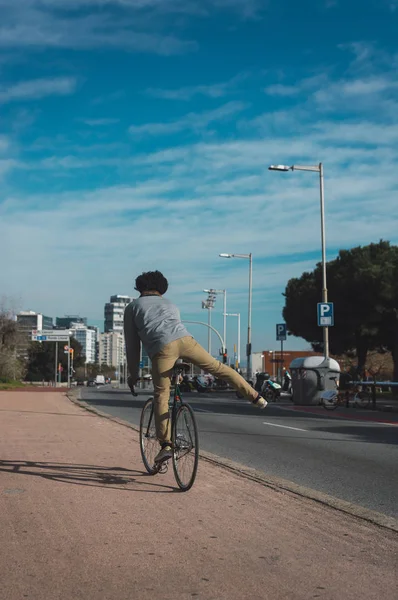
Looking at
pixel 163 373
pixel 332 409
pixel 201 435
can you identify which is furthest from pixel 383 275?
pixel 163 373

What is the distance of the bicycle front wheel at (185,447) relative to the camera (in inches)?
241

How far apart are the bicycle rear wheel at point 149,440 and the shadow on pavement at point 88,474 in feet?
0.33

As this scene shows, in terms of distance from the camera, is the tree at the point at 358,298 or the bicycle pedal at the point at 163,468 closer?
the bicycle pedal at the point at 163,468

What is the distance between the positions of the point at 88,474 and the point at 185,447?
1.21m

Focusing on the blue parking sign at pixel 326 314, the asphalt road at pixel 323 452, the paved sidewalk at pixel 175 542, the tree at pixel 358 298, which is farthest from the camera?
the tree at pixel 358 298

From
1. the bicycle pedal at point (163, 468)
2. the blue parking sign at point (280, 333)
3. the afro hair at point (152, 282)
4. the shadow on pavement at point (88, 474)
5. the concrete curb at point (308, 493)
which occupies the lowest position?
the concrete curb at point (308, 493)

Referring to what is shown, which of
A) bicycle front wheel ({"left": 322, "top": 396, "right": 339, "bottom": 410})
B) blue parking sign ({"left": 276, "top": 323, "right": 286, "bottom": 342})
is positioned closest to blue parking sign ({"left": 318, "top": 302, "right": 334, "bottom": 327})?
bicycle front wheel ({"left": 322, "top": 396, "right": 339, "bottom": 410})

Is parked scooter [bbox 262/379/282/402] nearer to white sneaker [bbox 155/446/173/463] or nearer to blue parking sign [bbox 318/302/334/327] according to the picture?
blue parking sign [bbox 318/302/334/327]

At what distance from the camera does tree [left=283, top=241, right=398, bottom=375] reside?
139 feet

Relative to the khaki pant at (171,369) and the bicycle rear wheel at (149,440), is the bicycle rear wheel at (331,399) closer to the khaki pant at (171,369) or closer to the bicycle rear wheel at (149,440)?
the bicycle rear wheel at (149,440)

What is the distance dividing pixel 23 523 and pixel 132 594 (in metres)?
1.61

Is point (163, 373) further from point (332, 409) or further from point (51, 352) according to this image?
point (51, 352)

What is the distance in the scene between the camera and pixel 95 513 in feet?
16.9

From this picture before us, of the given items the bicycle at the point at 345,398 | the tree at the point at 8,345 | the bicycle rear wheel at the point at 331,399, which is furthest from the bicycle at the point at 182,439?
the tree at the point at 8,345
